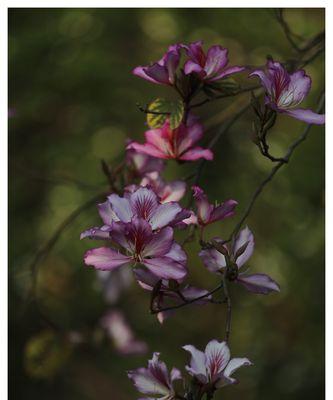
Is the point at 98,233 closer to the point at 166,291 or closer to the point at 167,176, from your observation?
the point at 166,291

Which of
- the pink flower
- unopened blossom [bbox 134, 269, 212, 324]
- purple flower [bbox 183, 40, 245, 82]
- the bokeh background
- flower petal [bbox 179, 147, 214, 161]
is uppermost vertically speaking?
the bokeh background

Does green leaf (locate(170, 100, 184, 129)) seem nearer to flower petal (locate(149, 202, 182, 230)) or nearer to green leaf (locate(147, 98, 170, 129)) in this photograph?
green leaf (locate(147, 98, 170, 129))

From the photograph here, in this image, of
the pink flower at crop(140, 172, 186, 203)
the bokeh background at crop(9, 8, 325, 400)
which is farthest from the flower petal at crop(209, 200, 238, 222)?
the bokeh background at crop(9, 8, 325, 400)

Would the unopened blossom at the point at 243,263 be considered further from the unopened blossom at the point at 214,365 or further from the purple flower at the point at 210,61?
the purple flower at the point at 210,61

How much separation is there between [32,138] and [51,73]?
28cm

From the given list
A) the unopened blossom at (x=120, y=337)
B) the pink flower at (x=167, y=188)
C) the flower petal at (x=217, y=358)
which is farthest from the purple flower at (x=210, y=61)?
the unopened blossom at (x=120, y=337)

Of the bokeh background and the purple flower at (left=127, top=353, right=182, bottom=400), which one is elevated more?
the bokeh background

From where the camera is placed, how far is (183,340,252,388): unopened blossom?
621 millimetres

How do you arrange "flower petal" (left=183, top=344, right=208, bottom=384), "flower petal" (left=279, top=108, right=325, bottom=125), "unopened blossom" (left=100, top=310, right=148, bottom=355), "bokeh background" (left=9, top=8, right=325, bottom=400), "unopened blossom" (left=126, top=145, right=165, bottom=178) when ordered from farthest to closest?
"bokeh background" (left=9, top=8, right=325, bottom=400), "unopened blossom" (left=100, top=310, right=148, bottom=355), "unopened blossom" (left=126, top=145, right=165, bottom=178), "flower petal" (left=279, top=108, right=325, bottom=125), "flower petal" (left=183, top=344, right=208, bottom=384)

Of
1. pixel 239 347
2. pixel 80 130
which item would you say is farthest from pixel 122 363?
pixel 80 130

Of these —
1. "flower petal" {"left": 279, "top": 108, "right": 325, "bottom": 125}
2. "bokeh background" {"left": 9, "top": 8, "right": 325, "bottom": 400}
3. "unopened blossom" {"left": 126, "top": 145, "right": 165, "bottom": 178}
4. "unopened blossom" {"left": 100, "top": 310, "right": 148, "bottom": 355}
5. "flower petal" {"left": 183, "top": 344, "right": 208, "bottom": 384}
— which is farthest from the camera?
"bokeh background" {"left": 9, "top": 8, "right": 325, "bottom": 400}

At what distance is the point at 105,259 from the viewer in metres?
0.66

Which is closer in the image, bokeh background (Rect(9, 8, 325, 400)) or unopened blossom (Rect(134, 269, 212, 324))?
unopened blossom (Rect(134, 269, 212, 324))

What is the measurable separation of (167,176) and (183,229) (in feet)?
4.76
